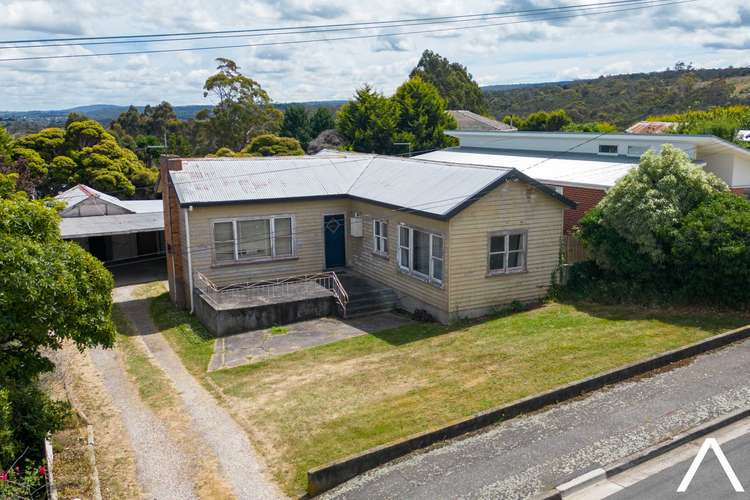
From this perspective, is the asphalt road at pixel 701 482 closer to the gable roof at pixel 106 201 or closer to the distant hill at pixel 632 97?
the gable roof at pixel 106 201

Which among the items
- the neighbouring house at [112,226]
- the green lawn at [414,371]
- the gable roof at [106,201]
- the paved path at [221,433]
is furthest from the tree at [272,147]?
the paved path at [221,433]

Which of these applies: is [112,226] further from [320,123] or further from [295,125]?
[320,123]

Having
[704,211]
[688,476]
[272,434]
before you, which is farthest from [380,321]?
[688,476]

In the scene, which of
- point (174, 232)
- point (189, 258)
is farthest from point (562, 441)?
point (174, 232)

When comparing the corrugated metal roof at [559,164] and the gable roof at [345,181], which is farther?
the corrugated metal roof at [559,164]

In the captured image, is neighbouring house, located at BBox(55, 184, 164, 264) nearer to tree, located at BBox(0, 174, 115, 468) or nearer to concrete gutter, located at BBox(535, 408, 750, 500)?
tree, located at BBox(0, 174, 115, 468)

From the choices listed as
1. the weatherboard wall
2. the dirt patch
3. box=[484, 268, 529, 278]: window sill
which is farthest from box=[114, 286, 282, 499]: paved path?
box=[484, 268, 529, 278]: window sill
